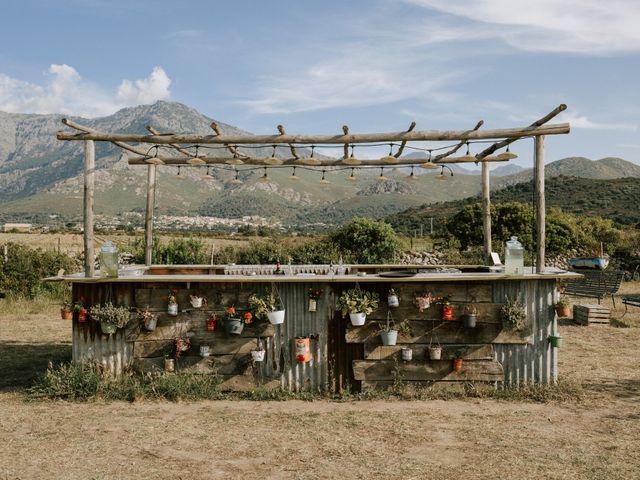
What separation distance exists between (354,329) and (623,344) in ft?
21.5

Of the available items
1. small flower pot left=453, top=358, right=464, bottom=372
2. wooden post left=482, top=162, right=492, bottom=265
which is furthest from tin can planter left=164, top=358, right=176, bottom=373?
wooden post left=482, top=162, right=492, bottom=265

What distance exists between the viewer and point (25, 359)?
396 inches

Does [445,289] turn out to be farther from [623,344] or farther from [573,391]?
[623,344]

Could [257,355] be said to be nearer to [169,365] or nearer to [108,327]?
[169,365]

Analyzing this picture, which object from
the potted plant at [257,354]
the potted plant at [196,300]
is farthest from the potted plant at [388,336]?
the potted plant at [196,300]

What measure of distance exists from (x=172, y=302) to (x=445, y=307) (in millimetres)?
3816

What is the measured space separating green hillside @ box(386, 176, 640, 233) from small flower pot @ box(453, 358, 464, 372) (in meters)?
41.8

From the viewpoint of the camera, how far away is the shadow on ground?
8.65 meters

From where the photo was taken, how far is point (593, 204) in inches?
2080

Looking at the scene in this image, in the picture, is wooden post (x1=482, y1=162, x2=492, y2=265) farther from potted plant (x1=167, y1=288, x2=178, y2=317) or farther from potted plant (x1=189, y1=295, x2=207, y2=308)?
potted plant (x1=167, y1=288, x2=178, y2=317)

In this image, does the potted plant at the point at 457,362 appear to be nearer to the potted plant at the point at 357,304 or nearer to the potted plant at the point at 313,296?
the potted plant at the point at 357,304

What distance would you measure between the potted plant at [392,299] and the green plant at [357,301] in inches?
6.3

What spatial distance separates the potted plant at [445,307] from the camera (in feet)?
25.5

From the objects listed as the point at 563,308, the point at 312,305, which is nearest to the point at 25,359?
the point at 312,305
